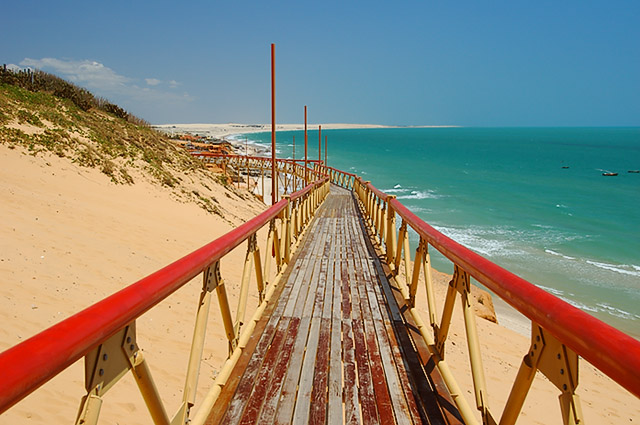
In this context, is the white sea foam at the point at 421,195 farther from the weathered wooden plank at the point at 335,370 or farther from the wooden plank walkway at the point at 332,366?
the weathered wooden plank at the point at 335,370

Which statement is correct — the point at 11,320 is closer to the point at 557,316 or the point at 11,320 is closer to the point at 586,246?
the point at 557,316

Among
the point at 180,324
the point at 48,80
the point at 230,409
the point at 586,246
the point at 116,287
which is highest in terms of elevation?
the point at 48,80

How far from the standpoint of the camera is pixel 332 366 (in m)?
2.77

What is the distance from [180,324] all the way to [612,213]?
1389 inches

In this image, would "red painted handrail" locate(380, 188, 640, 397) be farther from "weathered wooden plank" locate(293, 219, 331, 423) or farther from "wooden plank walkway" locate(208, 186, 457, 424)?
"weathered wooden plank" locate(293, 219, 331, 423)

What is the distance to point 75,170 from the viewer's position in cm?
1105

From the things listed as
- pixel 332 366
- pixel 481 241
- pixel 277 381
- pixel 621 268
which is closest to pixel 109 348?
pixel 277 381

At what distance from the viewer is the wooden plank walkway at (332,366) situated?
224cm

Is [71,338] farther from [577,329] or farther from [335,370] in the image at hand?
[335,370]

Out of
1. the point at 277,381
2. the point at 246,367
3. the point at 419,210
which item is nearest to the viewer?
the point at 277,381

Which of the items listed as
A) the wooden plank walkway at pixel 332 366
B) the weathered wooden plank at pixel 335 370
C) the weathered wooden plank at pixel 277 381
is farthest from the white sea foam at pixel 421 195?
the weathered wooden plank at pixel 277 381

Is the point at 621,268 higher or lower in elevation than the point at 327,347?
lower

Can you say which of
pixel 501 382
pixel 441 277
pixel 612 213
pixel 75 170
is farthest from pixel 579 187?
pixel 75 170

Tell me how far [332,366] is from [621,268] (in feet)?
66.8
